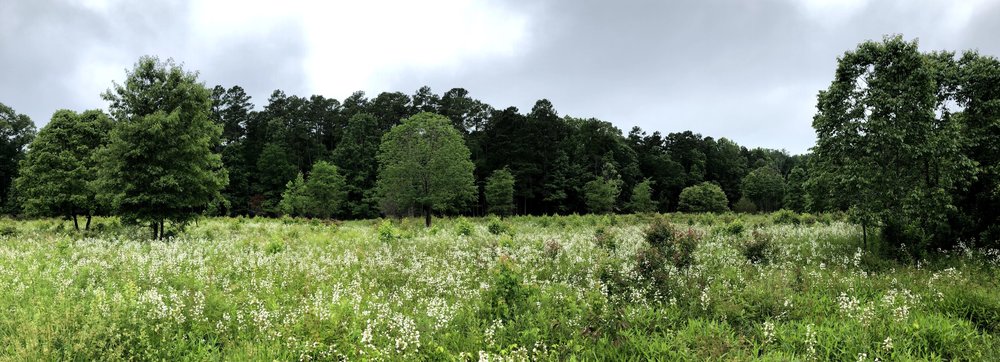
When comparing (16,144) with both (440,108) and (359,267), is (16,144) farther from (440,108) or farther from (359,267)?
(359,267)

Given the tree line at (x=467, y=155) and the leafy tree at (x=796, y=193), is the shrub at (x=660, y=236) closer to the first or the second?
the tree line at (x=467, y=155)

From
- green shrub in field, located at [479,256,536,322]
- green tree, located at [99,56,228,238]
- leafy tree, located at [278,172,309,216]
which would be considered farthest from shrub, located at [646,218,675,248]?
leafy tree, located at [278,172,309,216]

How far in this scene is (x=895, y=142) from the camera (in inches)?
565

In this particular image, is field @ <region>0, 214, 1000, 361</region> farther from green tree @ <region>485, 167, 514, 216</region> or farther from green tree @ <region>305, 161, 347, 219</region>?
green tree @ <region>485, 167, 514, 216</region>

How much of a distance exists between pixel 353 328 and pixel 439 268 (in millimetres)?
5148

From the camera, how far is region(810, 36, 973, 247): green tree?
14.2 m

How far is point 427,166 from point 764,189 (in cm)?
7633

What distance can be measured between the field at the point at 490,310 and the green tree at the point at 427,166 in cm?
2323

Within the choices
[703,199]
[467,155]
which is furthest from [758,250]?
[703,199]

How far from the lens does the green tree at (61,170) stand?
23938 mm

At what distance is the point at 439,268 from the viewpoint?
11797 millimetres

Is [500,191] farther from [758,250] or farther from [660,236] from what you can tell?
[660,236]

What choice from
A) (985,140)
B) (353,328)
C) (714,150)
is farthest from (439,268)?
(714,150)

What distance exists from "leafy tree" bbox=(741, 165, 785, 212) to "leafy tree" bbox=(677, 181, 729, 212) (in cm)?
1538
